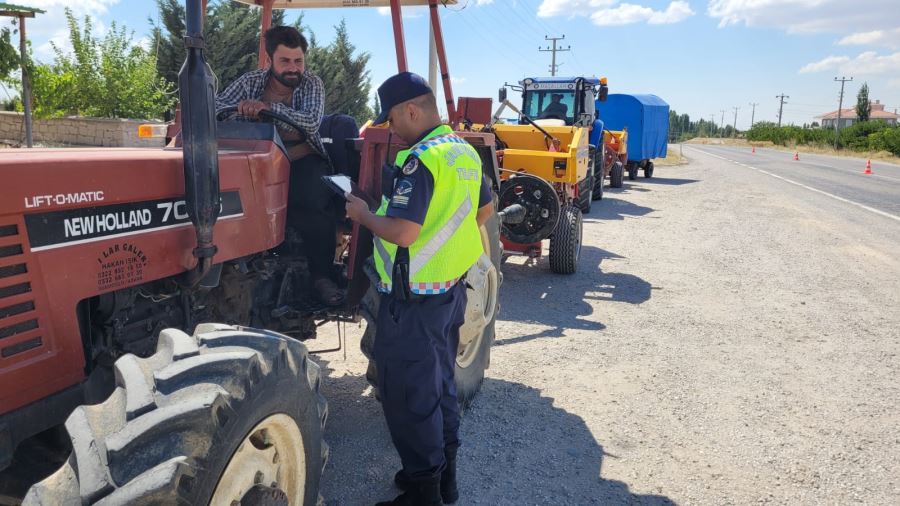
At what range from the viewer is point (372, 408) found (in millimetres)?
3932

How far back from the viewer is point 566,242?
7387mm

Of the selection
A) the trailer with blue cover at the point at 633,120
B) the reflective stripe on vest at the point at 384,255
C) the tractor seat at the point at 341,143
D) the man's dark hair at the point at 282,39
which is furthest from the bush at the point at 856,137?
the reflective stripe on vest at the point at 384,255

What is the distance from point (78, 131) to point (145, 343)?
40.8ft

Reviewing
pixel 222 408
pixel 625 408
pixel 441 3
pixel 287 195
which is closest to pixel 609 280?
pixel 625 408

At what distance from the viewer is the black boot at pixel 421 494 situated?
2824 millimetres

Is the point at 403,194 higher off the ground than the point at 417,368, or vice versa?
the point at 403,194

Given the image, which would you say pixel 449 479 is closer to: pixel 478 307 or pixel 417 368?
pixel 417 368

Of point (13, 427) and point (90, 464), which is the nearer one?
point (90, 464)

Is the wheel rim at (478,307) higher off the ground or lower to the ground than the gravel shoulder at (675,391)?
higher

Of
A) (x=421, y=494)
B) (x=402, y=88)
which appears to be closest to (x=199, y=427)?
(x=421, y=494)

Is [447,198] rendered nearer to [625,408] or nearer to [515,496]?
[515,496]

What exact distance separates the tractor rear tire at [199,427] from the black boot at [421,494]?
0.65 meters

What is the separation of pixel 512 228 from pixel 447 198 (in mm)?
4352

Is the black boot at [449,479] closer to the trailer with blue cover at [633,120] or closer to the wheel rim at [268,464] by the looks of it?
the wheel rim at [268,464]
